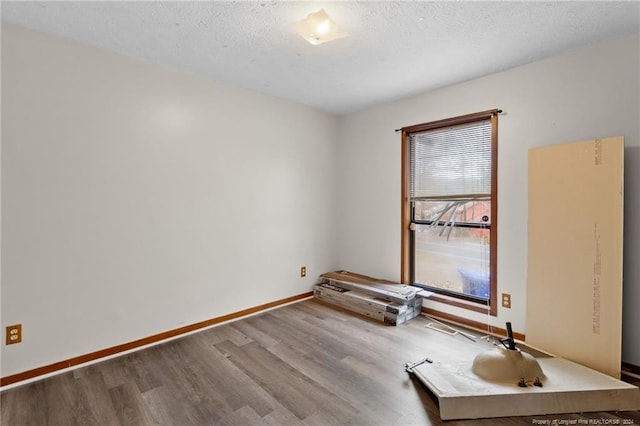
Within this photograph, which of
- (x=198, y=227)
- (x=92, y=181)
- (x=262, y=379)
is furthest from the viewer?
(x=198, y=227)

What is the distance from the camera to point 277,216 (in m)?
3.71

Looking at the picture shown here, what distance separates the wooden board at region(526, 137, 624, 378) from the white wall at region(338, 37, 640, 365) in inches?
7.2

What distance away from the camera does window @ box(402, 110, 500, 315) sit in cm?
300

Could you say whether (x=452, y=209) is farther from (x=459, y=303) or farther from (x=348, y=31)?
(x=348, y=31)

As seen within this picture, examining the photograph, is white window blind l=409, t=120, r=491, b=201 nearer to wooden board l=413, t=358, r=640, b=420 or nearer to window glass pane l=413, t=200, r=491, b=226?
window glass pane l=413, t=200, r=491, b=226

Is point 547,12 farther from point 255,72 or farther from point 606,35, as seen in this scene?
point 255,72

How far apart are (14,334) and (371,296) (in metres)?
3.03

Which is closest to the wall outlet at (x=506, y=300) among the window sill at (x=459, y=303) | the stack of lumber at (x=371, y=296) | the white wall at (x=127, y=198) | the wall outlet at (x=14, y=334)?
the window sill at (x=459, y=303)

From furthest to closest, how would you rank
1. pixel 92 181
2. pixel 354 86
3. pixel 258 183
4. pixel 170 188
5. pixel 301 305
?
pixel 301 305
pixel 258 183
pixel 354 86
pixel 170 188
pixel 92 181

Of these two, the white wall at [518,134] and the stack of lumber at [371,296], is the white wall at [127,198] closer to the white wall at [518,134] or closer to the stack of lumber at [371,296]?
the stack of lumber at [371,296]

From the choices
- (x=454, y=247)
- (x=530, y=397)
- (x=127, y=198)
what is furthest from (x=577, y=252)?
(x=127, y=198)

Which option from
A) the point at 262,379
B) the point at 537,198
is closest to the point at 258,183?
the point at 262,379

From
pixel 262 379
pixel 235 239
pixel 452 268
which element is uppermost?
pixel 235 239

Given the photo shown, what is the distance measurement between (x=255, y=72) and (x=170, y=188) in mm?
1343
